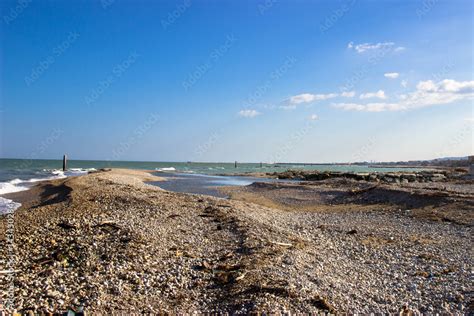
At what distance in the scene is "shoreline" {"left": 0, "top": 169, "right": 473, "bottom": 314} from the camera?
6.75m

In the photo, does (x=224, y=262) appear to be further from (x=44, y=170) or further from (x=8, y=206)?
(x=44, y=170)

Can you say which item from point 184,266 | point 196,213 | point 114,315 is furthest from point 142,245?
point 196,213

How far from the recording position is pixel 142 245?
9.77 m

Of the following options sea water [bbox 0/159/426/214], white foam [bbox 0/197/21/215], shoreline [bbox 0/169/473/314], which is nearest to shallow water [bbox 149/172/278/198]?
sea water [bbox 0/159/426/214]

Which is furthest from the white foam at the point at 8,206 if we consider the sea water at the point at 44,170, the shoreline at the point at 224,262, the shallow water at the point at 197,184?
the shallow water at the point at 197,184

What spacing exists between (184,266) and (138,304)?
203cm

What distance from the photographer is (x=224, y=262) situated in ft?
29.6

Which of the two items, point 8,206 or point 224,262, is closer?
point 224,262

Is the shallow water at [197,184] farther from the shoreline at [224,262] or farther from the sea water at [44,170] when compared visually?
the shoreline at [224,262]

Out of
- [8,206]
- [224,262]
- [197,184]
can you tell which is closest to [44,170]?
[197,184]

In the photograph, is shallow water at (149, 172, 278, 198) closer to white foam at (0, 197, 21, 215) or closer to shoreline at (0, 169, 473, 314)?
white foam at (0, 197, 21, 215)

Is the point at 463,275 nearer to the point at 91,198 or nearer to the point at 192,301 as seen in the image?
the point at 192,301

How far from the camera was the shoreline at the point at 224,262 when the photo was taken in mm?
6750

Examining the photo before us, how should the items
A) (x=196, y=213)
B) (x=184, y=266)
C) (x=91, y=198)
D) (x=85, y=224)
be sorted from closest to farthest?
(x=184, y=266) < (x=85, y=224) < (x=196, y=213) < (x=91, y=198)
